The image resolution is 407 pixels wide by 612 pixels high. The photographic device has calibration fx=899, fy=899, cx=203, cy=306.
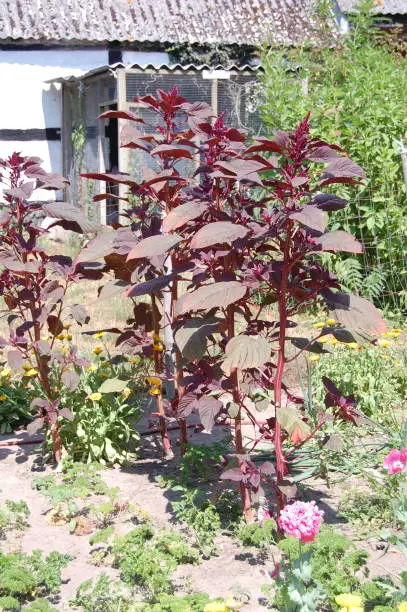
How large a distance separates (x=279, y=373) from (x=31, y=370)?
1434mm

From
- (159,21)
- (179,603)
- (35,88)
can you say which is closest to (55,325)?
(179,603)

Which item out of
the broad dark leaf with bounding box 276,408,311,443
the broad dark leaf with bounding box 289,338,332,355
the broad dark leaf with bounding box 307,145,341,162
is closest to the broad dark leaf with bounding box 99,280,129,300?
the broad dark leaf with bounding box 289,338,332,355

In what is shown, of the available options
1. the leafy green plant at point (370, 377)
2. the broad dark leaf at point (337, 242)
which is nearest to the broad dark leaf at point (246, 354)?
the broad dark leaf at point (337, 242)

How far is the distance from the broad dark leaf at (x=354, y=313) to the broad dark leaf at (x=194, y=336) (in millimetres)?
434

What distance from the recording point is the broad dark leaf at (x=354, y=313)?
9.61ft

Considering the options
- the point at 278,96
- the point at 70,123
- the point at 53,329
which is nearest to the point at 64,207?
the point at 53,329

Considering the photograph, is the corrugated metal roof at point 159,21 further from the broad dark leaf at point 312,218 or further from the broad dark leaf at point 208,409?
the broad dark leaf at point 312,218

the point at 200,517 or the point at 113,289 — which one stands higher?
the point at 113,289

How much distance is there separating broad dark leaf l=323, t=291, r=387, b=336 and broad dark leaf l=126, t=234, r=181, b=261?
0.56 m

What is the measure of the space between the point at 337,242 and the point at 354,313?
0.82ft

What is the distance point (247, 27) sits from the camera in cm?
1269

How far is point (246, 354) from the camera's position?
288cm

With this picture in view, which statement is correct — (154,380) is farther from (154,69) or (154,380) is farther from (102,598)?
(154,69)

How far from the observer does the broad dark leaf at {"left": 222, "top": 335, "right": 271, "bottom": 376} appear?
2854mm
